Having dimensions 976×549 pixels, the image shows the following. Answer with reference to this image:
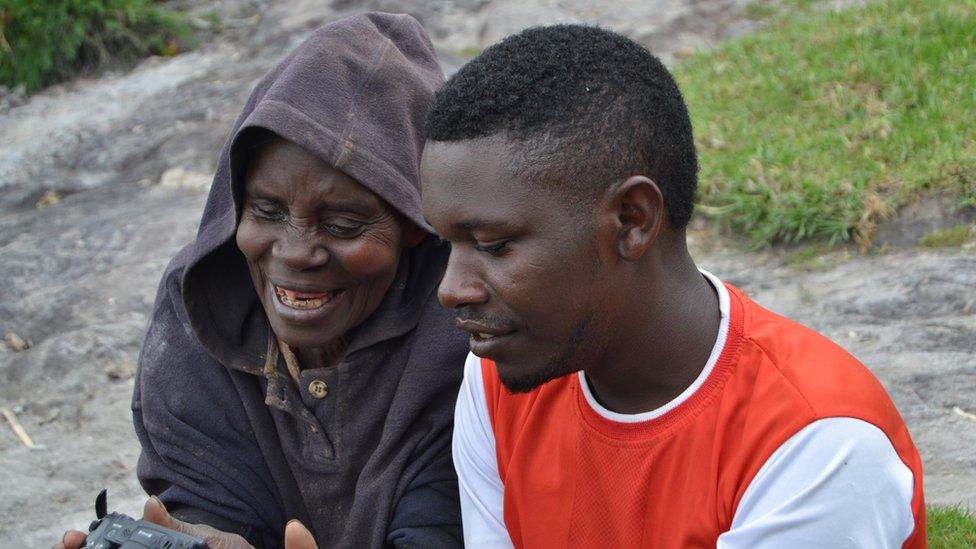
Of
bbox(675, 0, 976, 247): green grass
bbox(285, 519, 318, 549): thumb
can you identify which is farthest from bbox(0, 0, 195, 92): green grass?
bbox(285, 519, 318, 549): thumb

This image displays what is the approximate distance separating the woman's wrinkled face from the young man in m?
0.53

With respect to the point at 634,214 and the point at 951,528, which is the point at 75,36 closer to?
the point at 951,528

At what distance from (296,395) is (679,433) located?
3.78 ft

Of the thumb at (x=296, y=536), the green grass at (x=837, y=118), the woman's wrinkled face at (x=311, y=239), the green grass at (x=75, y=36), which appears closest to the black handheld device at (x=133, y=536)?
the thumb at (x=296, y=536)

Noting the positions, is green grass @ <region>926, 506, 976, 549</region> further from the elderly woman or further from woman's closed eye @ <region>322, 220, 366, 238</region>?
woman's closed eye @ <region>322, 220, 366, 238</region>

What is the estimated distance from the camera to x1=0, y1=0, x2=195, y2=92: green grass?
28.0 feet

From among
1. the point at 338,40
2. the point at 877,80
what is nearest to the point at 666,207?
the point at 338,40

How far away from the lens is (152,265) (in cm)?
562

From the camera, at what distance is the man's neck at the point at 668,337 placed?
2367mm

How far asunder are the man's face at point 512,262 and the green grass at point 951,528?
1.36 metres

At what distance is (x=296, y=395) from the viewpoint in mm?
3150

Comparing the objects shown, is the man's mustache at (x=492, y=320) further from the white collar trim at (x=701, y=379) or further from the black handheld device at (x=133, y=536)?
the black handheld device at (x=133, y=536)

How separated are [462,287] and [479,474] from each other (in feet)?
2.17

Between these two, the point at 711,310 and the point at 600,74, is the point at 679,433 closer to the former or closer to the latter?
the point at 711,310
